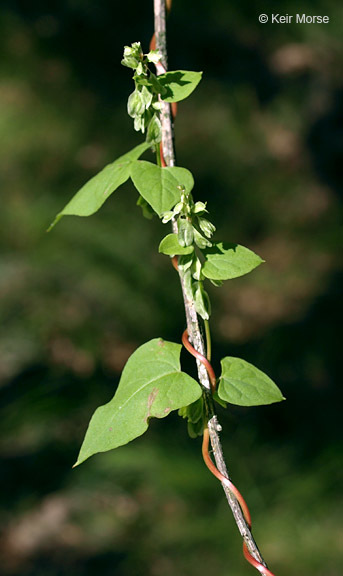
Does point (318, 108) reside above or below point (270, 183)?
above

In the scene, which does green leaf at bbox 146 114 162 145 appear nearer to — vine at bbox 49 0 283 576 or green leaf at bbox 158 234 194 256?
vine at bbox 49 0 283 576

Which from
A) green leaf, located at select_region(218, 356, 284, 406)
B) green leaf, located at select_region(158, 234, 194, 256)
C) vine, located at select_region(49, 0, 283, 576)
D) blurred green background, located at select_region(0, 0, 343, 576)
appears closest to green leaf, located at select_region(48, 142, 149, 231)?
vine, located at select_region(49, 0, 283, 576)

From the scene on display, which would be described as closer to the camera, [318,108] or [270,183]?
[270,183]

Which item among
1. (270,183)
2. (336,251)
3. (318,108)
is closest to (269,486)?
(336,251)

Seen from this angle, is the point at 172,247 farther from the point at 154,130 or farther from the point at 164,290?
the point at 164,290

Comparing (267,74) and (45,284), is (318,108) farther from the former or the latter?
(45,284)

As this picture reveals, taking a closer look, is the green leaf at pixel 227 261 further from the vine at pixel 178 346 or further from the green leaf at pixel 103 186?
the green leaf at pixel 103 186

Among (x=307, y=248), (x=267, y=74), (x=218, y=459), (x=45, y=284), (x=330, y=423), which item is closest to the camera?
(x=218, y=459)
